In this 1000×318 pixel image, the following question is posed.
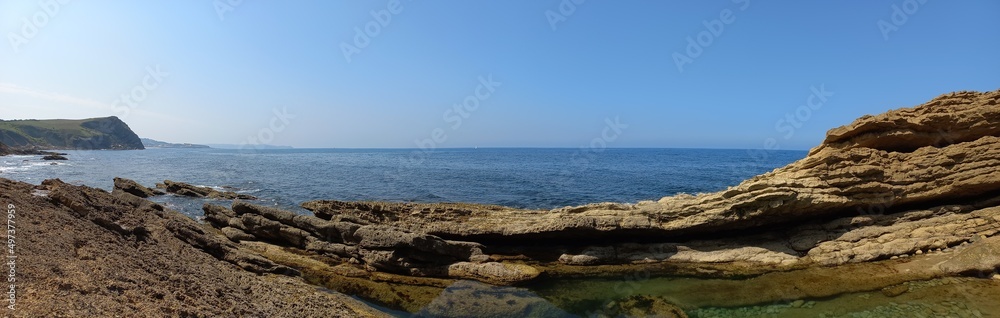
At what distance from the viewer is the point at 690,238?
18078mm

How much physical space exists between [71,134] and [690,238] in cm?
21574

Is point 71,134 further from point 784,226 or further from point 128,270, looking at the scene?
point 784,226

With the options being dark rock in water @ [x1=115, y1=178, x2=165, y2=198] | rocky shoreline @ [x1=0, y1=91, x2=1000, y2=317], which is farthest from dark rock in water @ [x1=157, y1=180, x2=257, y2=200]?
rocky shoreline @ [x1=0, y1=91, x2=1000, y2=317]

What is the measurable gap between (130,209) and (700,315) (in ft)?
64.0

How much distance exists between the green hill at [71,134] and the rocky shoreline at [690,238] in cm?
15996

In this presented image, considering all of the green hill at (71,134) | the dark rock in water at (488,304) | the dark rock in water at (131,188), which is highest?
the green hill at (71,134)

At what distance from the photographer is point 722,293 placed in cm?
1400

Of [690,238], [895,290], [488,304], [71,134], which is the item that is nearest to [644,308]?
[488,304]

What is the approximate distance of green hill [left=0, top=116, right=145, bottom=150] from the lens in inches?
5181

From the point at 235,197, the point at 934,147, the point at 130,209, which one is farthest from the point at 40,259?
the point at 235,197

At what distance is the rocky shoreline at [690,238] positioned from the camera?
1320 centimetres

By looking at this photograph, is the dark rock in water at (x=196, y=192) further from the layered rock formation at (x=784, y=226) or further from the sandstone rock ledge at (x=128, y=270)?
the sandstone rock ledge at (x=128, y=270)

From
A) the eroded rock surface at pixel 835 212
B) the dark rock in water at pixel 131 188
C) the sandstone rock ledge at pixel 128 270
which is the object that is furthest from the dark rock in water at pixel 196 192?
the eroded rock surface at pixel 835 212

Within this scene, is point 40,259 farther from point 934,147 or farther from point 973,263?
point 934,147
